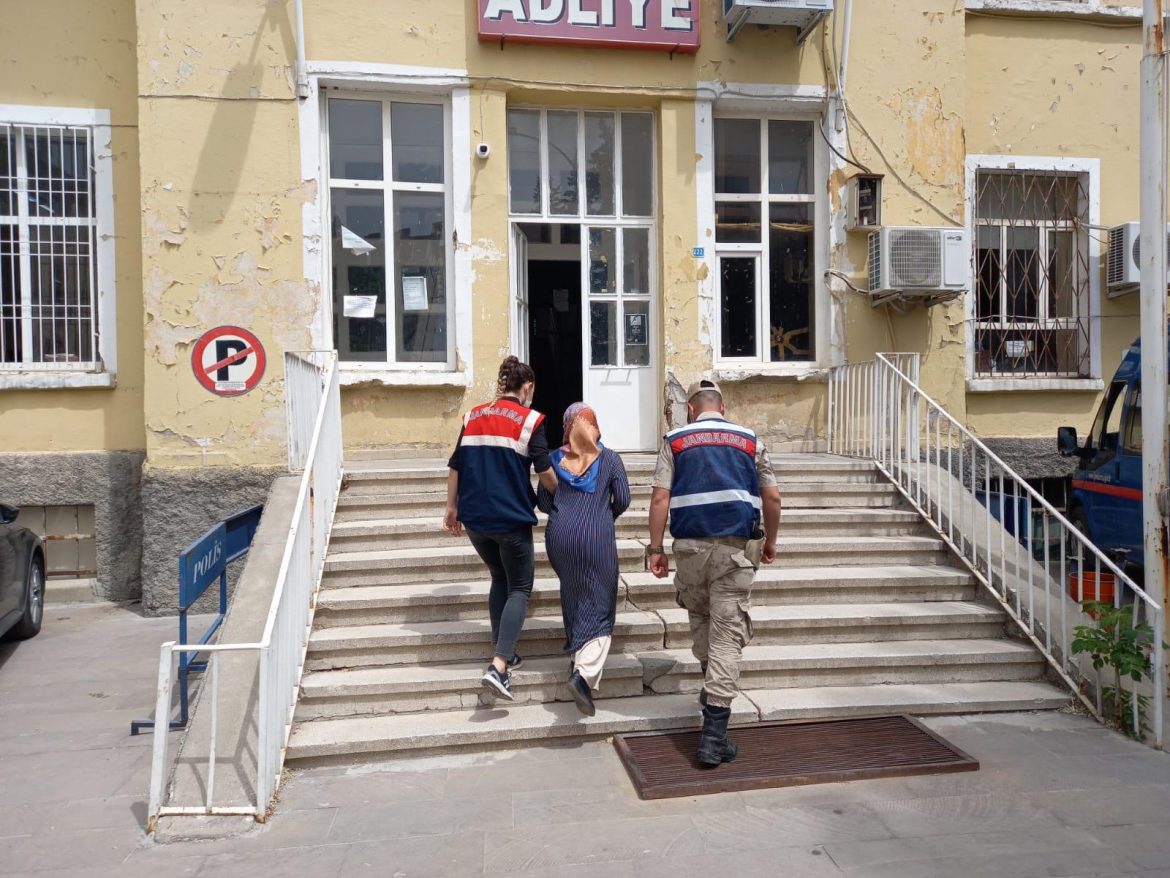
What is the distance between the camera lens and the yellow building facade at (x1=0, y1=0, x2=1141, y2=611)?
8.12m

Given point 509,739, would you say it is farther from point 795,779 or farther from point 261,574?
point 261,574

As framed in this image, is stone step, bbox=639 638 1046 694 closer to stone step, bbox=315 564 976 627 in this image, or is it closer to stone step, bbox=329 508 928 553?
stone step, bbox=315 564 976 627

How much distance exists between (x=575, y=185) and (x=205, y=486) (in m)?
4.36

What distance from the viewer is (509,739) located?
489 centimetres

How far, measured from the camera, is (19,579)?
7.11 metres

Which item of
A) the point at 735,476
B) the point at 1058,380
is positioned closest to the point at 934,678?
the point at 735,476

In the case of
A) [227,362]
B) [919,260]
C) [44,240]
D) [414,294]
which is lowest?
[227,362]

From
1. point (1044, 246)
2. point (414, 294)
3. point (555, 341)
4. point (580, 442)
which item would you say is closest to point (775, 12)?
point (555, 341)

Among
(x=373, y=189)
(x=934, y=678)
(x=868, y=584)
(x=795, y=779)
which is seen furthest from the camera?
(x=373, y=189)

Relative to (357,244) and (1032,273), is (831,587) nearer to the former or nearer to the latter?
(357,244)

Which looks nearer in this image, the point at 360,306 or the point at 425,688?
the point at 425,688

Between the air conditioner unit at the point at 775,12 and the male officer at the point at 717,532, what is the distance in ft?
16.6

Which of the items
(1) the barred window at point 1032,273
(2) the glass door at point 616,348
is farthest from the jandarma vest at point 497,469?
(1) the barred window at point 1032,273

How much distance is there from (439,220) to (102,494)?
393cm
